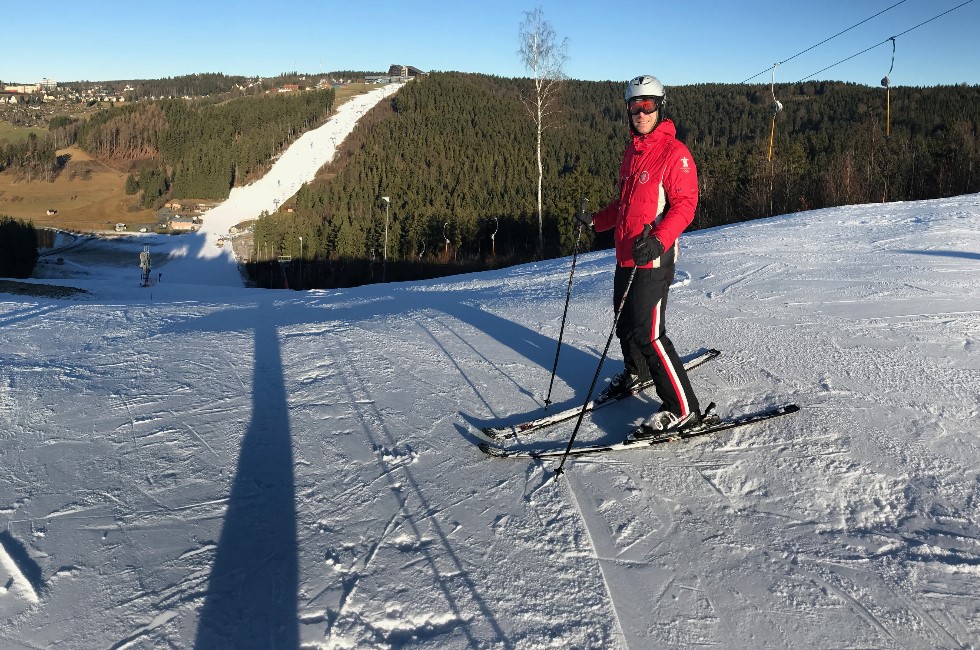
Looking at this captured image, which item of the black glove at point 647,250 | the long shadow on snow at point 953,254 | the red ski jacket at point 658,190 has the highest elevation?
the red ski jacket at point 658,190

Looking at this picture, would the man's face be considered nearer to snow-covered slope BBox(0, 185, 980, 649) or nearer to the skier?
the skier

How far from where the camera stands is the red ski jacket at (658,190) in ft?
11.0

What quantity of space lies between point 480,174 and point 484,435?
7636cm

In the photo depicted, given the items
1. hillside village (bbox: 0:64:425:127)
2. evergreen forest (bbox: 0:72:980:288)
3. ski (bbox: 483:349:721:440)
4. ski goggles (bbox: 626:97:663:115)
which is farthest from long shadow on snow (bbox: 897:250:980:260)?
hillside village (bbox: 0:64:425:127)

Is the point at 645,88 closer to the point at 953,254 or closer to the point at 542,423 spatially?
the point at 542,423

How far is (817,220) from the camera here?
9.91m

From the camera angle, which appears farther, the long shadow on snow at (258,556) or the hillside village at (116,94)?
the hillside village at (116,94)

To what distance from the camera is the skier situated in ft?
11.1

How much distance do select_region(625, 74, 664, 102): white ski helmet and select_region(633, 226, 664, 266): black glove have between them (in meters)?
0.88

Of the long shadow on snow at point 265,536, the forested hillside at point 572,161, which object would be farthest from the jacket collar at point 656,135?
the forested hillside at point 572,161

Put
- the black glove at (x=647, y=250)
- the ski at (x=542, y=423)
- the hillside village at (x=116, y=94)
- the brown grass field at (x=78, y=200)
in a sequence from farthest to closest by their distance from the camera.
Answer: the hillside village at (x=116, y=94) → the brown grass field at (x=78, y=200) → the ski at (x=542, y=423) → the black glove at (x=647, y=250)

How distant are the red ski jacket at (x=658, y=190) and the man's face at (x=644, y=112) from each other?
0.15 feet

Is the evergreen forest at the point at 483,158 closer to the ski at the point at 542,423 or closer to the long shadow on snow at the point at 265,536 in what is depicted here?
the ski at the point at 542,423

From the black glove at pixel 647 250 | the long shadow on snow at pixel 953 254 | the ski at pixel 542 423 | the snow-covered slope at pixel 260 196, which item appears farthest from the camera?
the snow-covered slope at pixel 260 196
